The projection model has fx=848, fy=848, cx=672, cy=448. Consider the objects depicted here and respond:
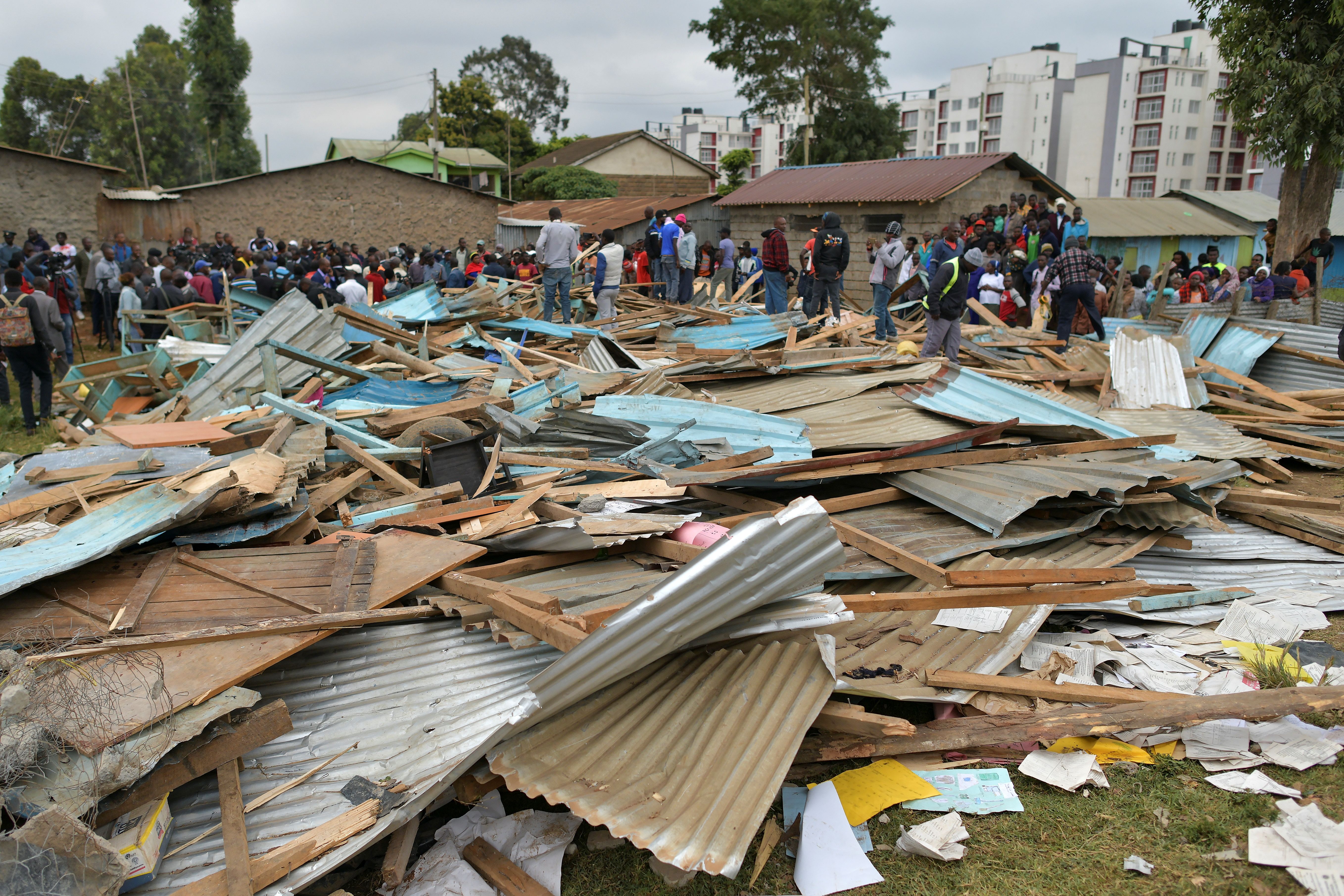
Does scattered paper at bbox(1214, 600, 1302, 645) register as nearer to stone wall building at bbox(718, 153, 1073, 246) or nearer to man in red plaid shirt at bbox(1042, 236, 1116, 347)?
man in red plaid shirt at bbox(1042, 236, 1116, 347)

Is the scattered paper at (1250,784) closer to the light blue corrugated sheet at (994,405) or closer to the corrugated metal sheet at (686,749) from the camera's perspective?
the corrugated metal sheet at (686,749)

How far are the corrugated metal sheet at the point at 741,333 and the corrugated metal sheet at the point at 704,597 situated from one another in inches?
270

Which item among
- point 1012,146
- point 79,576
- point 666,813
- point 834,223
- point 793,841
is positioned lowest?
point 793,841

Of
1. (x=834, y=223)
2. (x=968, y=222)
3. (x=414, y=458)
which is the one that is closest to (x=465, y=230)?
(x=968, y=222)

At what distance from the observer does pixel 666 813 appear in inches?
113

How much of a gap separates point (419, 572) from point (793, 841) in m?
2.02

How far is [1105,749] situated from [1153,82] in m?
70.5

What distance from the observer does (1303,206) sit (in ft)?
57.0

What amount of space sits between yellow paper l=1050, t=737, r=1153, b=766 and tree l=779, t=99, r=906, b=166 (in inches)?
1606

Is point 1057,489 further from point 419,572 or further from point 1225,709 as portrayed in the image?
point 419,572

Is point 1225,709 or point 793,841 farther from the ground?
point 1225,709

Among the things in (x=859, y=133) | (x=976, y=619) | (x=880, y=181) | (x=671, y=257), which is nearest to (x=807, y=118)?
(x=859, y=133)

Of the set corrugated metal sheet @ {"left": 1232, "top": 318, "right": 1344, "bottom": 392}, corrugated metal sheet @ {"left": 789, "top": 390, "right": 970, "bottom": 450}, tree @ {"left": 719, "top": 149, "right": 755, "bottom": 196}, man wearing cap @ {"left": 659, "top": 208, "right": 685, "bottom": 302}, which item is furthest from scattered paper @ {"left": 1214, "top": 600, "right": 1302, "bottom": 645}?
tree @ {"left": 719, "top": 149, "right": 755, "bottom": 196}

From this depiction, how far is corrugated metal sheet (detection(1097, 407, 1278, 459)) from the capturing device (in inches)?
276
